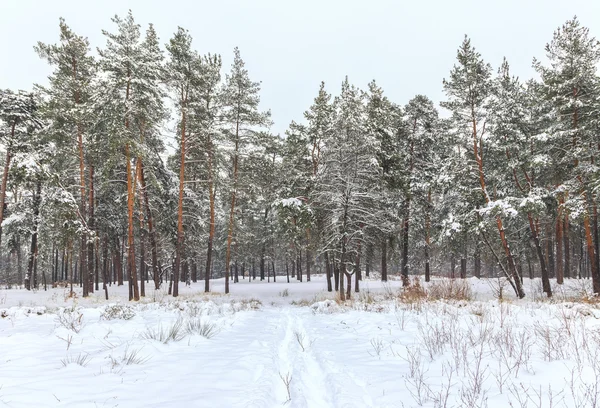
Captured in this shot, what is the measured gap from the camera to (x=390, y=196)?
19609 millimetres

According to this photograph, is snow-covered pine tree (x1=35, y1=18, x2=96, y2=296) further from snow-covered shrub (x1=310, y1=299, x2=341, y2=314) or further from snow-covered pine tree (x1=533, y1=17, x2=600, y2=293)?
snow-covered pine tree (x1=533, y1=17, x2=600, y2=293)

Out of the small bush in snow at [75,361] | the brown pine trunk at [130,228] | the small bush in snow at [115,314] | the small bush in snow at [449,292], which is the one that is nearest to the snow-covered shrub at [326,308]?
the small bush in snow at [449,292]

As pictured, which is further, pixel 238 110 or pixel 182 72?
pixel 238 110

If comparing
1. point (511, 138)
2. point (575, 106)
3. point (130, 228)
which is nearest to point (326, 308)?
point (130, 228)

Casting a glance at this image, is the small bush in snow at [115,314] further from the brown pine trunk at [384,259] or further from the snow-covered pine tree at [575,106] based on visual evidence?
the snow-covered pine tree at [575,106]

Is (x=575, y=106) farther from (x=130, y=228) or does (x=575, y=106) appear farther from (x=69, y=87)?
(x=69, y=87)

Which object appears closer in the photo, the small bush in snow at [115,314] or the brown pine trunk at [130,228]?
the small bush in snow at [115,314]

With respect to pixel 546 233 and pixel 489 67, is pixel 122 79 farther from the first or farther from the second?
pixel 546 233

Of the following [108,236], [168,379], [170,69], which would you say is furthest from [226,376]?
[108,236]

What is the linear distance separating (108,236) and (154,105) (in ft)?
42.3

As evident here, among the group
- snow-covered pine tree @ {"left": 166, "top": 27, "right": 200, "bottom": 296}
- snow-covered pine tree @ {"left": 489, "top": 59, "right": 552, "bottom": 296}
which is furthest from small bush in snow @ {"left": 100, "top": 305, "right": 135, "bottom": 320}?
snow-covered pine tree @ {"left": 489, "top": 59, "right": 552, "bottom": 296}

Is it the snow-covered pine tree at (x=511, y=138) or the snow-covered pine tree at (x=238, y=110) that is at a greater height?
the snow-covered pine tree at (x=238, y=110)

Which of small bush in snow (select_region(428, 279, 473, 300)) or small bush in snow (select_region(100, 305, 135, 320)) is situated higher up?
small bush in snow (select_region(100, 305, 135, 320))

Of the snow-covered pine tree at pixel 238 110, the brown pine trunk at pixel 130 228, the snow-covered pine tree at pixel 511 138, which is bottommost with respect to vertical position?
the brown pine trunk at pixel 130 228
